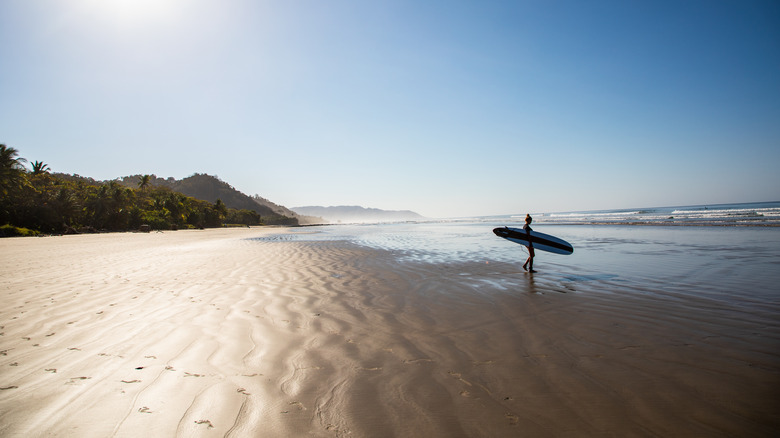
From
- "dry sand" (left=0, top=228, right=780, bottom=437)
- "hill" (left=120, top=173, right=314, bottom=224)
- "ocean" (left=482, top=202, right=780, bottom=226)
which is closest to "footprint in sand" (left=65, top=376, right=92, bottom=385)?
"dry sand" (left=0, top=228, right=780, bottom=437)

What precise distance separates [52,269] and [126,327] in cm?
884

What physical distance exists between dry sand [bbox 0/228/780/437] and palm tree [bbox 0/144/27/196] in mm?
41918

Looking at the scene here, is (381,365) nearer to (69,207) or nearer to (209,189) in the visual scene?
(69,207)

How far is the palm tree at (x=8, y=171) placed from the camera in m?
32.9

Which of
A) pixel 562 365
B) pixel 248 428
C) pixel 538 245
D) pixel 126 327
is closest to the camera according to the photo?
pixel 248 428

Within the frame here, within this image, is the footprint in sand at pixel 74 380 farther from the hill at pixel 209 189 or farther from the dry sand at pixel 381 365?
the hill at pixel 209 189

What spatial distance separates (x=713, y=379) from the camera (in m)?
3.30

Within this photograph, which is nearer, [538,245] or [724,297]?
[724,297]

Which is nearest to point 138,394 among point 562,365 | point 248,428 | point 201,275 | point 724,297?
point 248,428

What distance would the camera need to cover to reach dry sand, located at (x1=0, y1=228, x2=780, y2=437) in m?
2.59

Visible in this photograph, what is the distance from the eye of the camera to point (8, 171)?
33719 mm

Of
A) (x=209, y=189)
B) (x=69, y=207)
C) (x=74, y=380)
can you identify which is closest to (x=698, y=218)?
(x=74, y=380)

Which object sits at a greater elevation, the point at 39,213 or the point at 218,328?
the point at 39,213

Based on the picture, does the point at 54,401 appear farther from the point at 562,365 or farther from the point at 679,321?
the point at 679,321
